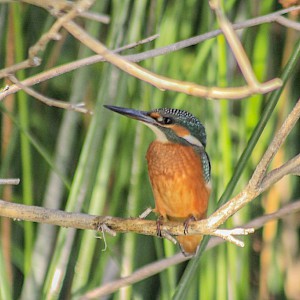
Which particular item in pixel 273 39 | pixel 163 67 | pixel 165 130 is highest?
pixel 273 39

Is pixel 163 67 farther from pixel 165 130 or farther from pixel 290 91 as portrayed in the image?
pixel 290 91

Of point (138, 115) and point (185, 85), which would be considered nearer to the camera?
point (185, 85)

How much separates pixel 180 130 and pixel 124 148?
0.13 m

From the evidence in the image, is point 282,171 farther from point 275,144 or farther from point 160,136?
point 160,136

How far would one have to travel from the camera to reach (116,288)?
59.3 inches

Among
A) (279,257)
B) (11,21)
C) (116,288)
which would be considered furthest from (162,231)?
(279,257)

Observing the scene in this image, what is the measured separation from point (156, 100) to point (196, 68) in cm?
10

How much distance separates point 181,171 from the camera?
1.62 meters

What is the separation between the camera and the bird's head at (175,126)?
1.48m

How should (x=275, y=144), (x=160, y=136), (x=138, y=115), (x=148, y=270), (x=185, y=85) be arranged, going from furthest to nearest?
(x=160, y=136) < (x=148, y=270) < (x=138, y=115) < (x=275, y=144) < (x=185, y=85)

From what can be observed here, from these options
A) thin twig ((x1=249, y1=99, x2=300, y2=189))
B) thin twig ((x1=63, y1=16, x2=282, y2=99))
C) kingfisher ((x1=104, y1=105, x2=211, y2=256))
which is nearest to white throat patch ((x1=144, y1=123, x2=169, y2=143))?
kingfisher ((x1=104, y1=105, x2=211, y2=256))

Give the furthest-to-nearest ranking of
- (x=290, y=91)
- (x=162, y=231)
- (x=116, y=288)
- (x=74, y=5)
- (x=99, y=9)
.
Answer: (x=290, y=91) → (x=99, y=9) → (x=116, y=288) → (x=162, y=231) → (x=74, y=5)

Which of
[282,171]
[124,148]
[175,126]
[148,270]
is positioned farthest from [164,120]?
[282,171]

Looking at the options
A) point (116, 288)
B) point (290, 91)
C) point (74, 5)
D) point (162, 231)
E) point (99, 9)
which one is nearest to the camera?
point (74, 5)
